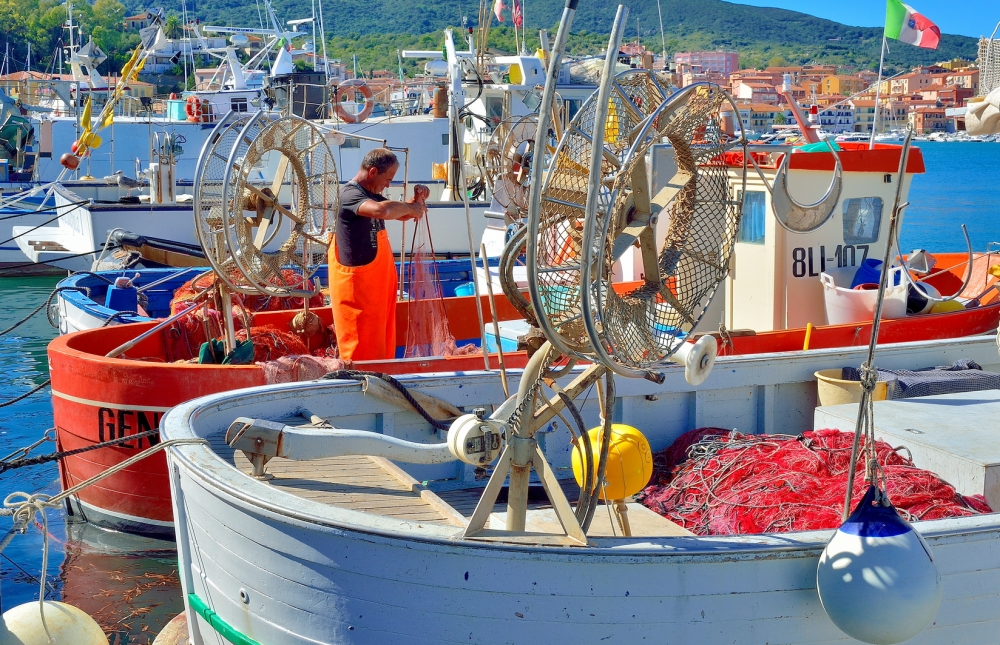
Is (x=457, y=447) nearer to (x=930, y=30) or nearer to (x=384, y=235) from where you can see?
(x=384, y=235)

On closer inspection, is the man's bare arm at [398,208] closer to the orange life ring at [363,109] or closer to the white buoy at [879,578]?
the white buoy at [879,578]

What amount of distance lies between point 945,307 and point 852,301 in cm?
104

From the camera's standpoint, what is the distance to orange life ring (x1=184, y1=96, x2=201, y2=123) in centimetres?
2885

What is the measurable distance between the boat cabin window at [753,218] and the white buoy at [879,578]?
202 inches

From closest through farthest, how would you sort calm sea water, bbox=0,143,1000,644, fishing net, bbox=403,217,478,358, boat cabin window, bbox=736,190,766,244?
1. calm sea water, bbox=0,143,1000,644
2. fishing net, bbox=403,217,478,358
3. boat cabin window, bbox=736,190,766,244

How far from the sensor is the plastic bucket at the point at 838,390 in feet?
19.7

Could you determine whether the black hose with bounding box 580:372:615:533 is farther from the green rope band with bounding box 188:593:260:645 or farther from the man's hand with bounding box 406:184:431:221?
the man's hand with bounding box 406:184:431:221

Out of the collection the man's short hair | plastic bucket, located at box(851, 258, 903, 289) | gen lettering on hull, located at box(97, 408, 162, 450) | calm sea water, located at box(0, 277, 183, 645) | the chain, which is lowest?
calm sea water, located at box(0, 277, 183, 645)

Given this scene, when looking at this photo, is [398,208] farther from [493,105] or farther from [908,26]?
[493,105]

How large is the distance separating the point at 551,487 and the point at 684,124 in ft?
4.44

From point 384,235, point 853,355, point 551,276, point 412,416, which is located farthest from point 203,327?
point 551,276

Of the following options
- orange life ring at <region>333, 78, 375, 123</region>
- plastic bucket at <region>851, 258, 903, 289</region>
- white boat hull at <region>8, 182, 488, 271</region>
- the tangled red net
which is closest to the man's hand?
the tangled red net

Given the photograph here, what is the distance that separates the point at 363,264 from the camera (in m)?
6.78

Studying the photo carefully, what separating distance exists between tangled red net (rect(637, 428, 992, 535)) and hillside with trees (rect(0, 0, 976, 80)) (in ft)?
339
